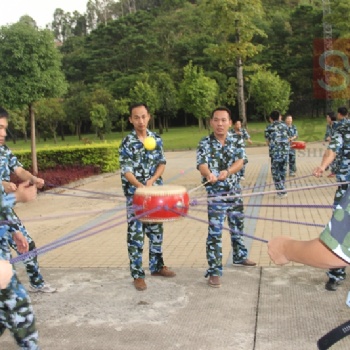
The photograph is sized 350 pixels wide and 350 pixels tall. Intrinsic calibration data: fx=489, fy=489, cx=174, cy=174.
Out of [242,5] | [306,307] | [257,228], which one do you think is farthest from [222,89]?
[306,307]

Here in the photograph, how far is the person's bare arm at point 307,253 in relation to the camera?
1.72m

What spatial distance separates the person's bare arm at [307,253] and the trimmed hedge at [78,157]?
1458 centimetres

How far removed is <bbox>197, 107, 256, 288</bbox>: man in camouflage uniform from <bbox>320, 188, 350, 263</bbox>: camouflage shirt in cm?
312

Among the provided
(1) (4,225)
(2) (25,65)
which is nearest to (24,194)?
(1) (4,225)

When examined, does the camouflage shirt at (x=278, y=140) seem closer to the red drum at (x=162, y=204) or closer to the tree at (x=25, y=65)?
the tree at (x=25, y=65)

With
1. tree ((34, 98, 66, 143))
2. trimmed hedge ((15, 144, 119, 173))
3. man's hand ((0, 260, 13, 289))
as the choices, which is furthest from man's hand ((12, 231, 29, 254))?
tree ((34, 98, 66, 143))

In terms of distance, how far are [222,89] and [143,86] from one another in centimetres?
924

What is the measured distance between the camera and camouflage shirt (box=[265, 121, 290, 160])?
34.6 feet

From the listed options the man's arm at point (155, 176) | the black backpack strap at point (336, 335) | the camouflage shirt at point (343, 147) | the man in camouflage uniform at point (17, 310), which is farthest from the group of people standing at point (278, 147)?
the black backpack strap at point (336, 335)

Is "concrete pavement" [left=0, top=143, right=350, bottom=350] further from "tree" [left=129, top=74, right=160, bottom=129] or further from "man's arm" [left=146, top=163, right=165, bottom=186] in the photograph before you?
"tree" [left=129, top=74, right=160, bottom=129]

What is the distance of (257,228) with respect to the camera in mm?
7293

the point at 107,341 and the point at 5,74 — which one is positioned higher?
the point at 5,74

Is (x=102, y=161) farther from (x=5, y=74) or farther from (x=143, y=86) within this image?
(x=143, y=86)

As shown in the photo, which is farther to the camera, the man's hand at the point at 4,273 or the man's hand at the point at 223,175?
the man's hand at the point at 223,175
